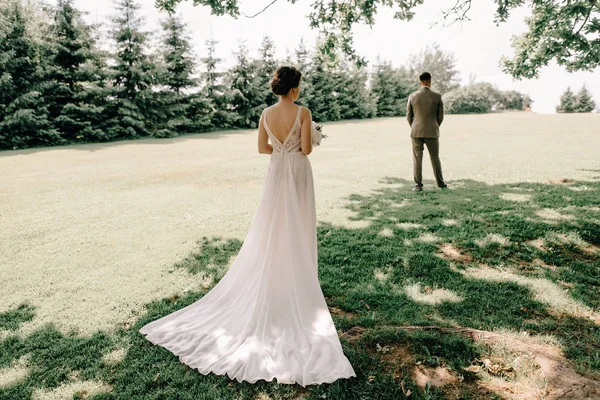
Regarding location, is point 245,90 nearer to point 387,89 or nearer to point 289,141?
point 387,89

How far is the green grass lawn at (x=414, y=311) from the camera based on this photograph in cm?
299

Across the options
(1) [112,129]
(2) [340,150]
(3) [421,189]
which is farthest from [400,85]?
(3) [421,189]

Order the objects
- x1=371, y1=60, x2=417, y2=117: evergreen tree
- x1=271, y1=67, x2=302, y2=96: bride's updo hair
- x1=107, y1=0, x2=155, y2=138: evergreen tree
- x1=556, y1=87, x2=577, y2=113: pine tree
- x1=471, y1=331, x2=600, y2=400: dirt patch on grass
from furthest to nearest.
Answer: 1. x1=556, y1=87, x2=577, y2=113: pine tree
2. x1=371, y1=60, x2=417, y2=117: evergreen tree
3. x1=107, y1=0, x2=155, y2=138: evergreen tree
4. x1=271, y1=67, x2=302, y2=96: bride's updo hair
5. x1=471, y1=331, x2=600, y2=400: dirt patch on grass

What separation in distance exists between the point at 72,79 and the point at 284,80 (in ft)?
82.4

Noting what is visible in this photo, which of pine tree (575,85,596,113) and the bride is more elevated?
pine tree (575,85,596,113)

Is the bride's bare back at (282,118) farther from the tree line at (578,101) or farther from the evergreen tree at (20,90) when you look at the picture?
the tree line at (578,101)

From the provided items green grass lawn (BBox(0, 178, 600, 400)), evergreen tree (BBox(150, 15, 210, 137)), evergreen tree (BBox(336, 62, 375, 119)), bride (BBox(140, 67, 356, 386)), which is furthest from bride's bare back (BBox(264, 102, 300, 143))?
evergreen tree (BBox(336, 62, 375, 119))

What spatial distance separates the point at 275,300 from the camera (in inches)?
147

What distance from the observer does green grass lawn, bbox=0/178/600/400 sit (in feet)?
9.80

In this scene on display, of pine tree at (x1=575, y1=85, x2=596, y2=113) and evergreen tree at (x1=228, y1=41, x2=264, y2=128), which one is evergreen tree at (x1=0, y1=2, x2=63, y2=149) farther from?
pine tree at (x1=575, y1=85, x2=596, y2=113)

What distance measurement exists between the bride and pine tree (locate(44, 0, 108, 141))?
75.2ft

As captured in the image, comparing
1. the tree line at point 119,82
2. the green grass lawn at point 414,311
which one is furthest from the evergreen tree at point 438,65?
the green grass lawn at point 414,311

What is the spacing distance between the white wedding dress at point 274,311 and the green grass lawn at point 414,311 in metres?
0.14

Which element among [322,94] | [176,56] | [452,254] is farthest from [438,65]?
[452,254]
